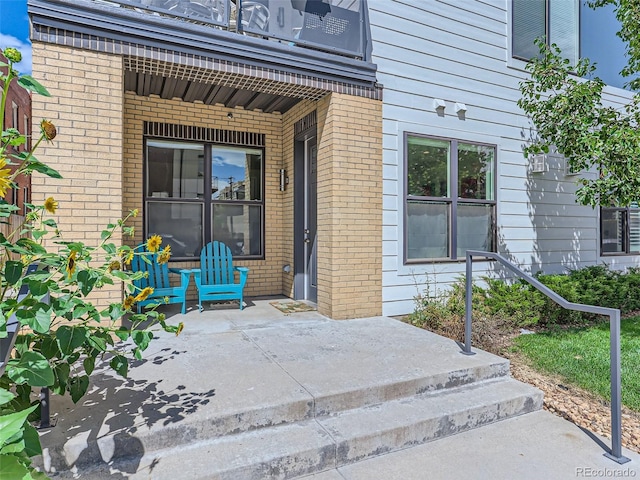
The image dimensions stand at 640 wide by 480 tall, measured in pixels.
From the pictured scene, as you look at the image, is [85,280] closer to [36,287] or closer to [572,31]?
[36,287]

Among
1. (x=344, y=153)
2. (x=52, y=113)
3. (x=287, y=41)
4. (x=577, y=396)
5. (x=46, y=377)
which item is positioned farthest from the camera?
(x=344, y=153)

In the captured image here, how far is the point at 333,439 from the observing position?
249 centimetres

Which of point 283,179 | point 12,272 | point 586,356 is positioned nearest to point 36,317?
point 12,272

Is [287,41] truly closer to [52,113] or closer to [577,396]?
[52,113]

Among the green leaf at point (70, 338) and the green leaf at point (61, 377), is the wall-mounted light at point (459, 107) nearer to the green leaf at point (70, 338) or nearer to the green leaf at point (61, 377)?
the green leaf at point (70, 338)

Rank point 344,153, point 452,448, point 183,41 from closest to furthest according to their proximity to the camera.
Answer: point 452,448, point 183,41, point 344,153

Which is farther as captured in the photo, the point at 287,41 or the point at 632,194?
the point at 632,194

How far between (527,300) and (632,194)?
186 cm

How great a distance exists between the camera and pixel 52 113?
377 cm

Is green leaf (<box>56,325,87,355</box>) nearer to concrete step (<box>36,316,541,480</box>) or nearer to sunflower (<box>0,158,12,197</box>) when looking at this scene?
concrete step (<box>36,316,541,480</box>)

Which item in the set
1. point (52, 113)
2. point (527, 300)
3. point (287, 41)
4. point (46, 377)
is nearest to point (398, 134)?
point (287, 41)

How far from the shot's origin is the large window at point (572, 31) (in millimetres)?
6535

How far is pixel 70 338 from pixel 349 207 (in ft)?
11.9
